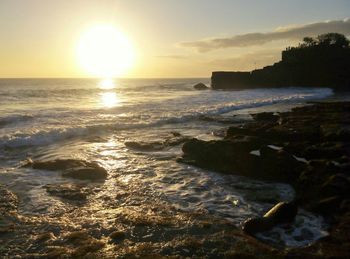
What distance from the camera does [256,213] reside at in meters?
9.55

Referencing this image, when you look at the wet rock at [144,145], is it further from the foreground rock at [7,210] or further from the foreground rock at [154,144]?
the foreground rock at [7,210]

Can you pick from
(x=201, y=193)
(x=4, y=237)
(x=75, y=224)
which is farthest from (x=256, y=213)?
(x=4, y=237)

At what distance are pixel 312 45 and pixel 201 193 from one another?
270 ft

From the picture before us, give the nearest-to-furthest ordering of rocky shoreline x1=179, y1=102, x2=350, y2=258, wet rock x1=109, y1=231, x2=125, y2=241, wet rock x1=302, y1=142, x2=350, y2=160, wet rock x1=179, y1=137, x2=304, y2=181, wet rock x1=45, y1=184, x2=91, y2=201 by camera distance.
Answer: wet rock x1=109, y1=231, x2=125, y2=241
rocky shoreline x1=179, y1=102, x2=350, y2=258
wet rock x1=45, y1=184, x2=91, y2=201
wet rock x1=179, y1=137, x2=304, y2=181
wet rock x1=302, y1=142, x2=350, y2=160

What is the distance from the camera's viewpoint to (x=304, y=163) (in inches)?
520

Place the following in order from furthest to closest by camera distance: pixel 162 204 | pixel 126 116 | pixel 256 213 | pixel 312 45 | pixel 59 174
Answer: pixel 312 45
pixel 126 116
pixel 59 174
pixel 162 204
pixel 256 213

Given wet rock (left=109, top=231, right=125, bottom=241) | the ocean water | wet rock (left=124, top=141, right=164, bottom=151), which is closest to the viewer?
wet rock (left=109, top=231, right=125, bottom=241)

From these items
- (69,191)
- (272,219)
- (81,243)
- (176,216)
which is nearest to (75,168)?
(69,191)

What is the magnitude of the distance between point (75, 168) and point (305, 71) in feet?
248

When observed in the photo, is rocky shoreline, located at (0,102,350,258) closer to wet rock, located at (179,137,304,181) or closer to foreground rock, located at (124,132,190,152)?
wet rock, located at (179,137,304,181)

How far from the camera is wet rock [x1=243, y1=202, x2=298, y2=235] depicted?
8367 mm

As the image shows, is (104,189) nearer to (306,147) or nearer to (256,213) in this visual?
(256,213)

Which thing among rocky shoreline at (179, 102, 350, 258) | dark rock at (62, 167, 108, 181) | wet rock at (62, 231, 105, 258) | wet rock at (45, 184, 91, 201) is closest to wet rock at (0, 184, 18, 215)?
wet rock at (45, 184, 91, 201)

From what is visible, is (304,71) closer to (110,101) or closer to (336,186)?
(110,101)
